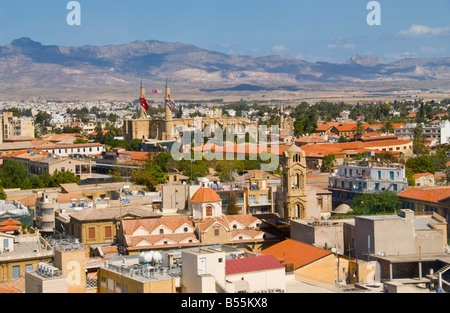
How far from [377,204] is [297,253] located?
34.0ft

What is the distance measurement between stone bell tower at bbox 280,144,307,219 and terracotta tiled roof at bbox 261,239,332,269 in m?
4.69

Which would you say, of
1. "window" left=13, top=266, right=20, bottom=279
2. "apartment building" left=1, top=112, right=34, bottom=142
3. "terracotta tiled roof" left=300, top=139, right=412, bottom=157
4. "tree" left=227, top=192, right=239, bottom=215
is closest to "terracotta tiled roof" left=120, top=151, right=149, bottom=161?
"terracotta tiled roof" left=300, top=139, right=412, bottom=157

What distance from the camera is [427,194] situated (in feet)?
114

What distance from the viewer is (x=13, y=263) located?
2273 centimetres

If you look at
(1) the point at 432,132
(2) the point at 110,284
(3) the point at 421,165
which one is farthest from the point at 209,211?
(1) the point at 432,132

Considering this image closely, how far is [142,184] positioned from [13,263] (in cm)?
2253

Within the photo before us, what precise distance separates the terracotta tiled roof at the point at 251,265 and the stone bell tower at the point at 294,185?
9.66 meters

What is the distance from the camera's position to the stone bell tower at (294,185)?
98.0 feet

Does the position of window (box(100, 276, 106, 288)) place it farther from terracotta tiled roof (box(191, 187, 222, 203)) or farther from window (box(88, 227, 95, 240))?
terracotta tiled roof (box(191, 187, 222, 203))

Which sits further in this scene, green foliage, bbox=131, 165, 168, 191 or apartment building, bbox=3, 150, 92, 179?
apartment building, bbox=3, 150, 92, 179

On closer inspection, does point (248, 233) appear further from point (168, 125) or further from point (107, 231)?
point (168, 125)

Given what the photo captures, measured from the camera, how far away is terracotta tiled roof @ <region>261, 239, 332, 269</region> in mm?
22250
